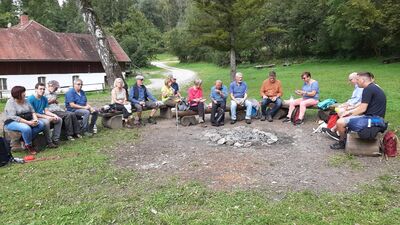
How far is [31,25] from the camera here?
33000 millimetres

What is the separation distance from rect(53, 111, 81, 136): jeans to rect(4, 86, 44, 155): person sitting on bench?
938 mm

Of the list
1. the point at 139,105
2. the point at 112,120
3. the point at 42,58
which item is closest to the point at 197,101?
the point at 139,105

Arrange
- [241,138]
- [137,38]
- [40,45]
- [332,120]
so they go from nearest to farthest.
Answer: [241,138] → [332,120] → [40,45] → [137,38]

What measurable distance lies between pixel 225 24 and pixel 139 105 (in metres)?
12.0

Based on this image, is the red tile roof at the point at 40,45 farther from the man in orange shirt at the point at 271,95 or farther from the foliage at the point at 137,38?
the man in orange shirt at the point at 271,95

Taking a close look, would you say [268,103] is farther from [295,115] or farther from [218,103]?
[218,103]

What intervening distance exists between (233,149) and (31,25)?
31.5 m

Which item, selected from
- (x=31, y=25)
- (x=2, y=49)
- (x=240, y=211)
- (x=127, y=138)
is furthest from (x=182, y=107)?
(x=31, y=25)

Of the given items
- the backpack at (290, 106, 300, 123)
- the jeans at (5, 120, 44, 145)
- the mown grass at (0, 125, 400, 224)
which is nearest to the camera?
the mown grass at (0, 125, 400, 224)

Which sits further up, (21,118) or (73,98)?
(73,98)

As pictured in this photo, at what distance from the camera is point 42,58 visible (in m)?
30.4

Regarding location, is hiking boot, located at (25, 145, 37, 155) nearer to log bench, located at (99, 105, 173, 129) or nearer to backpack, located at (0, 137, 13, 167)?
backpack, located at (0, 137, 13, 167)

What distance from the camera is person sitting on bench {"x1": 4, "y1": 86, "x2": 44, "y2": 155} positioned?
7.16 metres

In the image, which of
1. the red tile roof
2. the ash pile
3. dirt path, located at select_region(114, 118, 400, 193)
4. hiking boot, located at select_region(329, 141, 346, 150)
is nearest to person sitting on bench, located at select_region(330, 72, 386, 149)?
hiking boot, located at select_region(329, 141, 346, 150)
